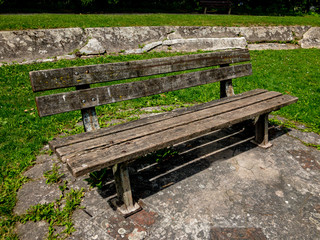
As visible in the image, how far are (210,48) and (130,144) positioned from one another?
7296 mm

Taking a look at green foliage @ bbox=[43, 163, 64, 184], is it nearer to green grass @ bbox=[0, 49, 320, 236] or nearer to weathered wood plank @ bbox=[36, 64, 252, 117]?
green grass @ bbox=[0, 49, 320, 236]

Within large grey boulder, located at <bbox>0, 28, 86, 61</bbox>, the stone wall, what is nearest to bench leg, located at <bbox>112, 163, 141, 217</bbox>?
the stone wall

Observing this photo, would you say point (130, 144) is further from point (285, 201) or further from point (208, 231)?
point (285, 201)

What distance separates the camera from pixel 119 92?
268 centimetres

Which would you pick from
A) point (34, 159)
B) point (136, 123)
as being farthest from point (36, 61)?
point (136, 123)

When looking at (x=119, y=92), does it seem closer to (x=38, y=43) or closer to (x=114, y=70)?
(x=114, y=70)

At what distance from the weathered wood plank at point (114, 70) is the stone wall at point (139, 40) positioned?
4532 mm

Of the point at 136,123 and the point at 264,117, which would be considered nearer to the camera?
the point at 136,123

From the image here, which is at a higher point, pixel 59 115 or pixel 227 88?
pixel 227 88

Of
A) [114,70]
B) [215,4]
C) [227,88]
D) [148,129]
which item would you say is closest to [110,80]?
[114,70]

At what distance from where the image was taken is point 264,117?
3184 millimetres

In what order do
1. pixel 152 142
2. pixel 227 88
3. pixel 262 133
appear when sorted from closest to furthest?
pixel 152 142, pixel 262 133, pixel 227 88

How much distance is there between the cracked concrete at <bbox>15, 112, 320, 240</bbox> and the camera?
2133 mm

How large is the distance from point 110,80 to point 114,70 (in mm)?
109
